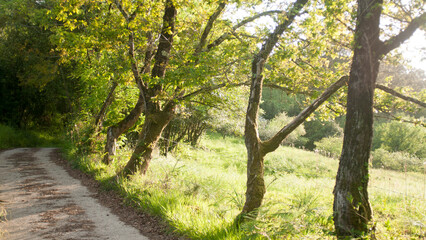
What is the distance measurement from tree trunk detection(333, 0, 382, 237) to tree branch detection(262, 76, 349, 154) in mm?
521

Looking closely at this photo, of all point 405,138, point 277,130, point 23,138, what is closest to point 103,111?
point 23,138

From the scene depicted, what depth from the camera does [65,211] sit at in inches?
265

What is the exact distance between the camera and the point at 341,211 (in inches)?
169

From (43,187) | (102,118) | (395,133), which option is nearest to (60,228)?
(43,187)

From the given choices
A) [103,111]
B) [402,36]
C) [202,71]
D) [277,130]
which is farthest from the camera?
[277,130]

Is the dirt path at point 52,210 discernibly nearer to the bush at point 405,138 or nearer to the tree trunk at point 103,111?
the tree trunk at point 103,111

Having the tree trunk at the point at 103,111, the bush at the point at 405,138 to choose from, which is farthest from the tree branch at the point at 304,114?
A: the bush at the point at 405,138

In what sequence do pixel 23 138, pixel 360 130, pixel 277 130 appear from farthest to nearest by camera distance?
1. pixel 277 130
2. pixel 23 138
3. pixel 360 130

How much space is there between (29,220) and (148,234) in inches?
92.5

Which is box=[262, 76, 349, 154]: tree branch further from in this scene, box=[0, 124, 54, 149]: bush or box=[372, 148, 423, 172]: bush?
box=[372, 148, 423, 172]: bush

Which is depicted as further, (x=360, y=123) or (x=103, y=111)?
(x=103, y=111)

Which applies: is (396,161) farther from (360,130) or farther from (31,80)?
(31,80)

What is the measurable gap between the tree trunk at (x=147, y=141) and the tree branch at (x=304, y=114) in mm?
4257

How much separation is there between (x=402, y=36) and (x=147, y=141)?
668cm
